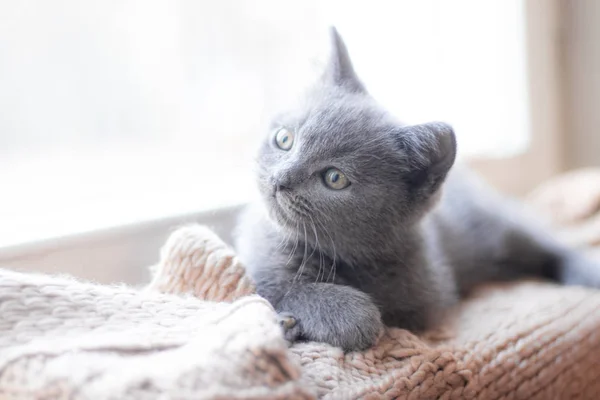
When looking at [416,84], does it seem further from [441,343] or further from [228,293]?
[228,293]

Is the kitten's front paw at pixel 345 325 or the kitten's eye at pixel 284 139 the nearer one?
the kitten's front paw at pixel 345 325

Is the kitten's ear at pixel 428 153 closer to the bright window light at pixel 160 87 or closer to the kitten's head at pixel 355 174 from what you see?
the kitten's head at pixel 355 174

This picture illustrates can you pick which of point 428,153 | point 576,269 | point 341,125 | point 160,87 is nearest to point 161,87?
point 160,87

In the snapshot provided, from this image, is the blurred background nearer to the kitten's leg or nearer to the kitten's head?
the kitten's head

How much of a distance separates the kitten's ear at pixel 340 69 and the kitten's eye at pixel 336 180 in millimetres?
226

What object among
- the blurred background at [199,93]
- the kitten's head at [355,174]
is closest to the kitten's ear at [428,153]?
the kitten's head at [355,174]

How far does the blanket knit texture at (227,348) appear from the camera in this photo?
1.86 feet

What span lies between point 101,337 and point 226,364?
0.16 meters

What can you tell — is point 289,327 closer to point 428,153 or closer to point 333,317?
point 333,317

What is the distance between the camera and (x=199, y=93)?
1.35 meters

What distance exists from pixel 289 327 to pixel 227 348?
0.24m

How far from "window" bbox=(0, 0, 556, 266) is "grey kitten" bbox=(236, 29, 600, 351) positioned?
0.49 ft

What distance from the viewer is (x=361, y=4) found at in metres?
1.56

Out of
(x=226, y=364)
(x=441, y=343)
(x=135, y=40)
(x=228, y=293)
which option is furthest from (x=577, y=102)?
(x=226, y=364)
